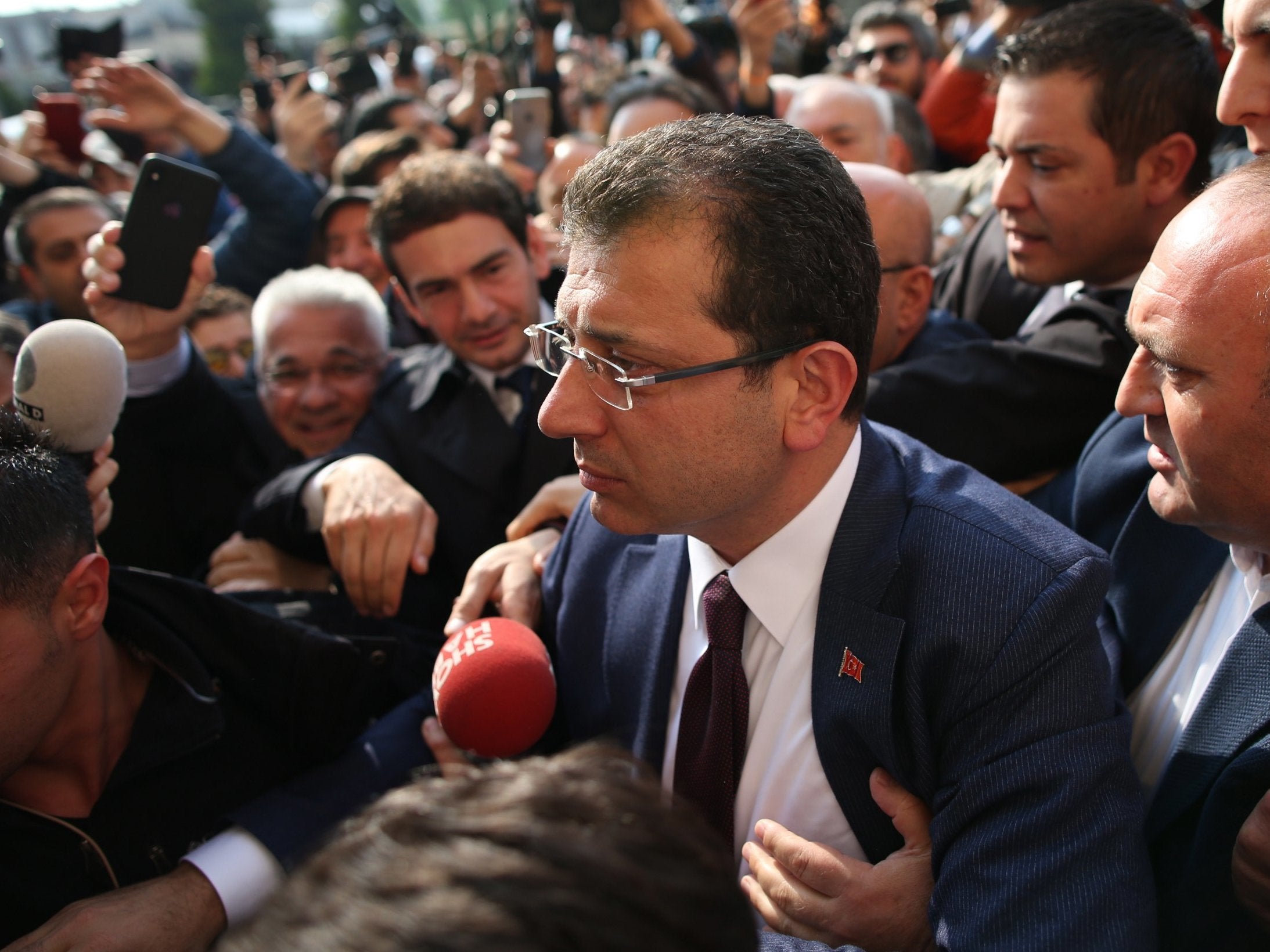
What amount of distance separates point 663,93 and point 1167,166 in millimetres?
2351

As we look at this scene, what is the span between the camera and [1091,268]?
2.63 metres

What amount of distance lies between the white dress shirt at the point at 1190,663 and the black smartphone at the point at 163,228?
2.52m

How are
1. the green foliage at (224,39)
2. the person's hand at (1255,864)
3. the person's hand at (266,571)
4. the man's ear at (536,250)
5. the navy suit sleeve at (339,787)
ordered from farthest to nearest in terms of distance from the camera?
1. the green foliage at (224,39)
2. the man's ear at (536,250)
3. the person's hand at (266,571)
4. the navy suit sleeve at (339,787)
5. the person's hand at (1255,864)

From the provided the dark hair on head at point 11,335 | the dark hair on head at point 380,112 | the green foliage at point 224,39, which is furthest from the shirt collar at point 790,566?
the green foliage at point 224,39

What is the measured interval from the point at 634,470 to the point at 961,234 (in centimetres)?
326

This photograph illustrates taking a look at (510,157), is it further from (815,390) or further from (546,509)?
(815,390)


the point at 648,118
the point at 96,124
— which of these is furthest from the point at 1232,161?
the point at 96,124

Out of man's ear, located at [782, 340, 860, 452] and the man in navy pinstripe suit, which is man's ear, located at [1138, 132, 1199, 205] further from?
man's ear, located at [782, 340, 860, 452]

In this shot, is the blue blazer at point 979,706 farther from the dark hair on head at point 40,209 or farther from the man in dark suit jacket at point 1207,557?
the dark hair on head at point 40,209

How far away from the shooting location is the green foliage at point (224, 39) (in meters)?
33.5

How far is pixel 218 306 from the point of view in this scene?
4363 mm

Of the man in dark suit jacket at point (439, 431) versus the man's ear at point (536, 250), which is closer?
the man in dark suit jacket at point (439, 431)

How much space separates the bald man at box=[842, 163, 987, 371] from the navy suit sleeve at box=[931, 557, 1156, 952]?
1278mm

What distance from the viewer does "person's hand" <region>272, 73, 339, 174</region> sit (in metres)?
5.90
